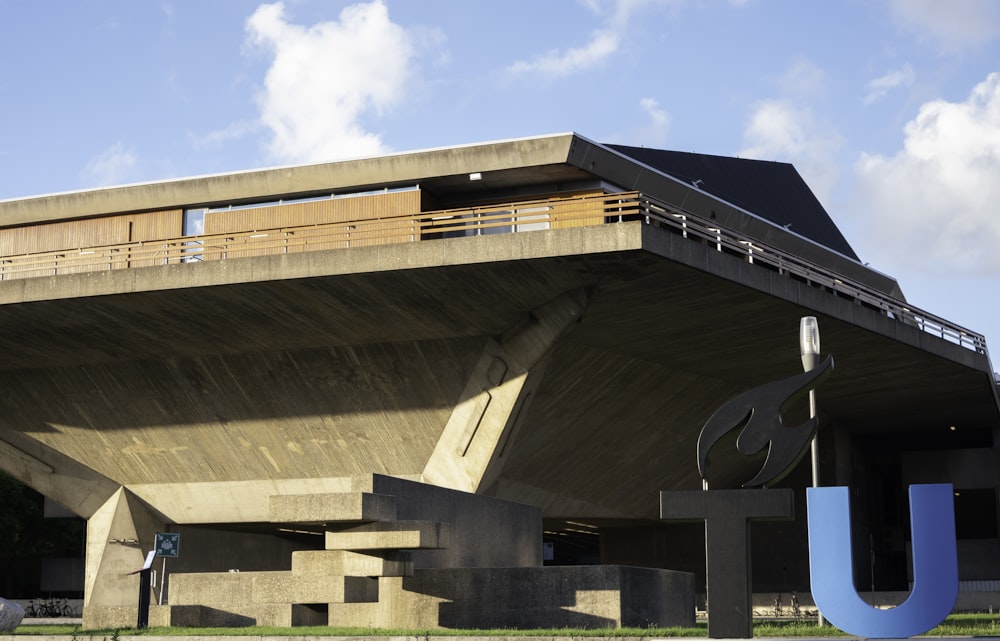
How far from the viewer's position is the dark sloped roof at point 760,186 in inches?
1578

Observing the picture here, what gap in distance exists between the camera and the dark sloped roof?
132 ft

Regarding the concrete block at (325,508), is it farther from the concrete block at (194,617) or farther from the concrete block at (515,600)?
the concrete block at (194,617)

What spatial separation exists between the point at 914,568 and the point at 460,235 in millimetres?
17419

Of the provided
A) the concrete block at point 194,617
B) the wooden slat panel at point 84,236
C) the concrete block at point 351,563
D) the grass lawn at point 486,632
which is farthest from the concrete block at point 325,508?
the wooden slat panel at point 84,236

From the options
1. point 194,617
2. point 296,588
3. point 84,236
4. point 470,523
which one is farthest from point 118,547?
point 296,588

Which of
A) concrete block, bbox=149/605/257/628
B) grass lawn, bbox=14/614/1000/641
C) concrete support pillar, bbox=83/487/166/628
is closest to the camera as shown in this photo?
grass lawn, bbox=14/614/1000/641

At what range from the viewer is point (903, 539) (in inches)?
2066

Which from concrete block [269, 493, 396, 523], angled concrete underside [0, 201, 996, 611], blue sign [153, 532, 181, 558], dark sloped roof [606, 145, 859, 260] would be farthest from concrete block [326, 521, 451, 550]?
dark sloped roof [606, 145, 859, 260]

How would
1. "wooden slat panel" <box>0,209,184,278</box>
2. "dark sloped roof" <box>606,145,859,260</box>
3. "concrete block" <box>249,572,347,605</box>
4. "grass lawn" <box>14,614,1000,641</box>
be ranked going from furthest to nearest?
"dark sloped roof" <box>606,145,859,260</box> → "wooden slat panel" <box>0,209,184,278</box> → "concrete block" <box>249,572,347,605</box> → "grass lawn" <box>14,614,1000,641</box>

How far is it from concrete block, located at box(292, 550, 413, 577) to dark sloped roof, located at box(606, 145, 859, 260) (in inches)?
680

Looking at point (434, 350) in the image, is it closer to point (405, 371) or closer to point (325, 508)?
point (405, 371)

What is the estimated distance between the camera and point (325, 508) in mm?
22312

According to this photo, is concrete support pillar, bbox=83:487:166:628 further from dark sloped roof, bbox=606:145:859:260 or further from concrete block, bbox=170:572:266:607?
dark sloped roof, bbox=606:145:859:260

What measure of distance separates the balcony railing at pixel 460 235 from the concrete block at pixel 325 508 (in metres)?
6.94
